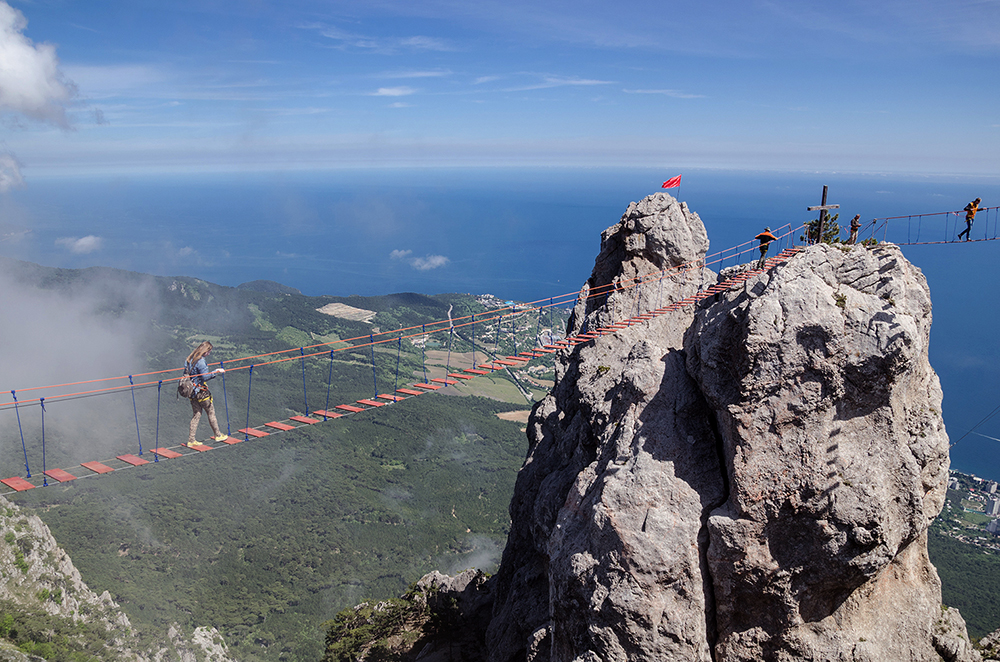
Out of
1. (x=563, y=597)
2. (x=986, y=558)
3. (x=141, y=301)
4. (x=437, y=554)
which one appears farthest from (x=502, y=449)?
(x=141, y=301)

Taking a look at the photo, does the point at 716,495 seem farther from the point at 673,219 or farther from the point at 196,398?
the point at 196,398

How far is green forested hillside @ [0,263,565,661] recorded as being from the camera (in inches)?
2361

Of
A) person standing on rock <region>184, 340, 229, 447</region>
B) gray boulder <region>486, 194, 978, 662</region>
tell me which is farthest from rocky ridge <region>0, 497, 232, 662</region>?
gray boulder <region>486, 194, 978, 662</region>

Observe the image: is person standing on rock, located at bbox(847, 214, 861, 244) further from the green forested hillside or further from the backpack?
the green forested hillside

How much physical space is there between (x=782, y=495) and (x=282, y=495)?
82582mm

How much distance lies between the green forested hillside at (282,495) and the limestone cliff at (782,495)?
2544 centimetres

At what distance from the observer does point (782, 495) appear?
11945 mm

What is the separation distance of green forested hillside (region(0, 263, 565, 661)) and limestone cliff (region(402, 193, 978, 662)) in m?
25.4

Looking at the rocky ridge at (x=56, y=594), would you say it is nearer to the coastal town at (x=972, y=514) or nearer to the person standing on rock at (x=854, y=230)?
the person standing on rock at (x=854, y=230)

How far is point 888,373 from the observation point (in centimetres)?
1166

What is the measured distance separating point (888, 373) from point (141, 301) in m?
183

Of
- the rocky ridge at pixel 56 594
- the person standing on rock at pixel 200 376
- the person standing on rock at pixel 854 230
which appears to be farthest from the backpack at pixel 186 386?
the rocky ridge at pixel 56 594

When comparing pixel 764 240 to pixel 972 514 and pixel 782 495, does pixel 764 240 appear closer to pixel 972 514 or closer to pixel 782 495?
pixel 782 495

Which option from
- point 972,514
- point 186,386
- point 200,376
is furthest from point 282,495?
point 972,514
